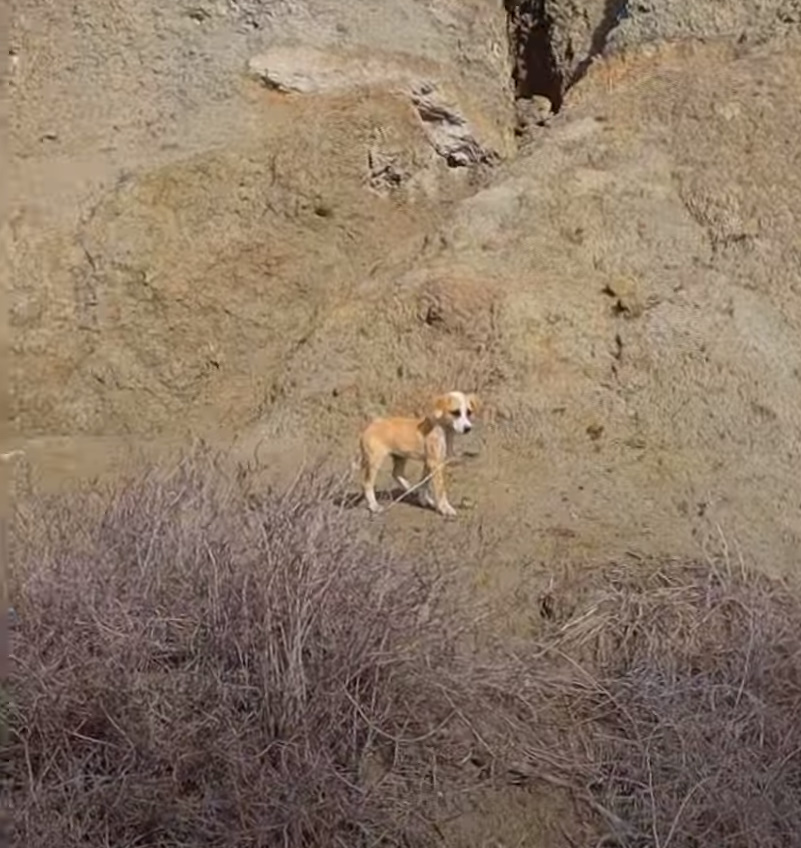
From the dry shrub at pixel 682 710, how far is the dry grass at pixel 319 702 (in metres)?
0.01

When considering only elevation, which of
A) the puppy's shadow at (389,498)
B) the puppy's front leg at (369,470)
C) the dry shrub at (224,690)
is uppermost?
the dry shrub at (224,690)

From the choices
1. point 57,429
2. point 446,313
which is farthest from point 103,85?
point 446,313

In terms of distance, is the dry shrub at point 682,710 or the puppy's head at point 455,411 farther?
the puppy's head at point 455,411

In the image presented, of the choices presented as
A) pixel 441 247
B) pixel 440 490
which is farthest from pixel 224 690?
pixel 441 247

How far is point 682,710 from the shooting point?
7082 mm

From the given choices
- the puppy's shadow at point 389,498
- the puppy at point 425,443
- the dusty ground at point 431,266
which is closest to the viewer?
the puppy's shadow at point 389,498

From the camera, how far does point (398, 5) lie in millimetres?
15297

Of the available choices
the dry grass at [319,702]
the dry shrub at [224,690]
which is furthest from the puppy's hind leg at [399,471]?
the dry shrub at [224,690]

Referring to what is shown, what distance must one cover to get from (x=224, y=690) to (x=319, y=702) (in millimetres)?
394

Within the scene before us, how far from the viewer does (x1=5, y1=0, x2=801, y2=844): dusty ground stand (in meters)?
9.91

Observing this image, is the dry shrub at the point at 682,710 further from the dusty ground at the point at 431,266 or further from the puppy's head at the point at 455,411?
the puppy's head at the point at 455,411

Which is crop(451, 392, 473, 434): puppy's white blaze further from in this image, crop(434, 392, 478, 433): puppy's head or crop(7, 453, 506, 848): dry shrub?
crop(7, 453, 506, 848): dry shrub

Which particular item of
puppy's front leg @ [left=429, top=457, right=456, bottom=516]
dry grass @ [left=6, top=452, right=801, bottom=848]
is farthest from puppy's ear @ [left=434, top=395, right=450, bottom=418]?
dry grass @ [left=6, top=452, right=801, bottom=848]

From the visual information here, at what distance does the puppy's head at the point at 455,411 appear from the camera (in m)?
8.79
